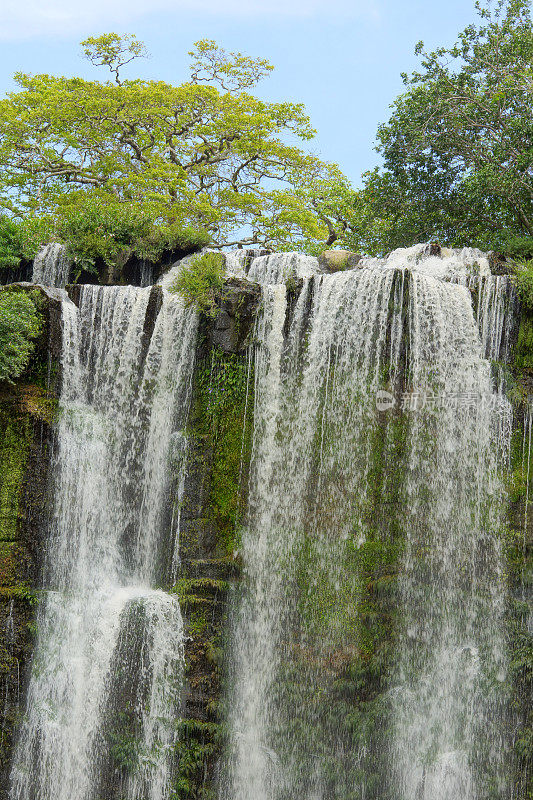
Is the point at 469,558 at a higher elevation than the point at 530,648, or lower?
higher

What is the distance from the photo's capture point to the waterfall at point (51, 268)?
63.7 feet

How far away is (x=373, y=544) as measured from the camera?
14297 mm

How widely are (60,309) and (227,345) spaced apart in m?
3.27

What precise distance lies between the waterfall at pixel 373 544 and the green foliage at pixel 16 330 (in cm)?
419

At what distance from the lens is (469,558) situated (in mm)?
14023

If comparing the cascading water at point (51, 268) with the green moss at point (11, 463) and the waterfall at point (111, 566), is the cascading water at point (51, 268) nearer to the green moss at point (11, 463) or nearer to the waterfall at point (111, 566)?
the waterfall at point (111, 566)

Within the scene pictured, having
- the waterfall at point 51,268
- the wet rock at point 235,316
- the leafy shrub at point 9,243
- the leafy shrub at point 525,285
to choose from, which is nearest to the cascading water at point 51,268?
the waterfall at point 51,268

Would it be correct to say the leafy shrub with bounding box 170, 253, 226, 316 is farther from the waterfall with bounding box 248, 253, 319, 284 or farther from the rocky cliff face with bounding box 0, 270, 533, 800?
the waterfall with bounding box 248, 253, 319, 284

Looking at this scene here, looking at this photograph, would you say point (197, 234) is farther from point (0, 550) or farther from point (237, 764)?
point (237, 764)

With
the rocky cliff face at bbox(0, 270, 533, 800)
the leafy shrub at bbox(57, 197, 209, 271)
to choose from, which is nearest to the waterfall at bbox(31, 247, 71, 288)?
the leafy shrub at bbox(57, 197, 209, 271)

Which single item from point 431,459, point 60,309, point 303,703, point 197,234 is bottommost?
point 303,703

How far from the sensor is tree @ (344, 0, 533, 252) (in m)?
20.7

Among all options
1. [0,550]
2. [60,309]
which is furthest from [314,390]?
[0,550]

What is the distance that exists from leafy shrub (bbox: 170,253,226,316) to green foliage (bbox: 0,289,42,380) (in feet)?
8.89
